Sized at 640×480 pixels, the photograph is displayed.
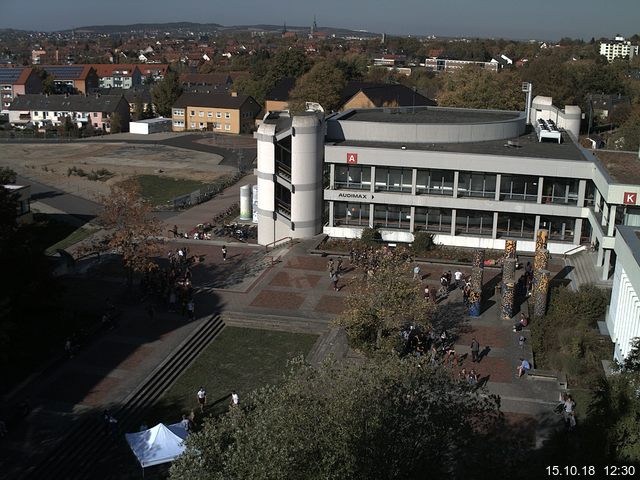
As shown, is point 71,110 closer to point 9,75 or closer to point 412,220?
point 9,75

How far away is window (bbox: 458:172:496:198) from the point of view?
144ft

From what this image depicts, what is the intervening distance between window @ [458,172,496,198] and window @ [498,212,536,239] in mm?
1641

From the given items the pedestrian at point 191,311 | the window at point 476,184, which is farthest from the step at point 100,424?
the window at point 476,184

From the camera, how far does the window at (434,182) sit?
4456cm

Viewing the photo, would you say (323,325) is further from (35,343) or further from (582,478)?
(582,478)

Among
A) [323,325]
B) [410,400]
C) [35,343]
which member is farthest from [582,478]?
[35,343]

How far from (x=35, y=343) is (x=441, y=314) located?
18549 millimetres

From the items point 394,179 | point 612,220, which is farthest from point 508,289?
point 394,179

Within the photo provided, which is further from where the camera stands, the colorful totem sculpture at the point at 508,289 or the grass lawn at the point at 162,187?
the grass lawn at the point at 162,187

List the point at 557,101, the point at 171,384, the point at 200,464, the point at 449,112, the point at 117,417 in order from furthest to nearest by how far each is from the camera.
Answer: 1. the point at 557,101
2. the point at 449,112
3. the point at 171,384
4. the point at 117,417
5. the point at 200,464

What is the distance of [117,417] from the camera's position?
82.8 ft

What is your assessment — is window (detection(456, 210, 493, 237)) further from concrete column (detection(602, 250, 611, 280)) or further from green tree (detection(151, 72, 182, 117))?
green tree (detection(151, 72, 182, 117))

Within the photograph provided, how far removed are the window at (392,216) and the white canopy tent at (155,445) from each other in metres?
25.7

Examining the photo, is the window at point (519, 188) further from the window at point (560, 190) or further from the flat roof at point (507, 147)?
the flat roof at point (507, 147)
